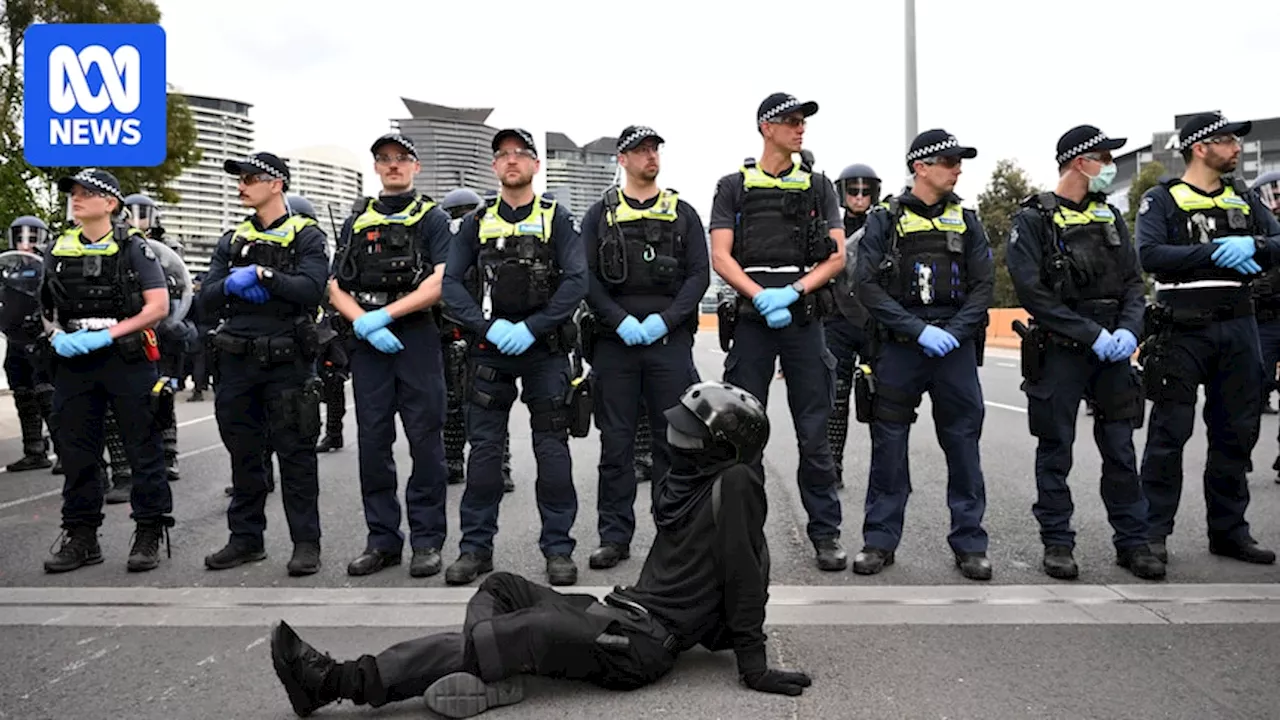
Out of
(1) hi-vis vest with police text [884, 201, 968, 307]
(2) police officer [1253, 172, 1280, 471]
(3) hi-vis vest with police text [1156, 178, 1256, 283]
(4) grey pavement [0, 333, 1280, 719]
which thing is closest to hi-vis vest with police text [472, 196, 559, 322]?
(4) grey pavement [0, 333, 1280, 719]

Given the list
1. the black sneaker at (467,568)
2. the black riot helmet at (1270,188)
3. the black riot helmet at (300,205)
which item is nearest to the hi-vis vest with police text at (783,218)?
the black sneaker at (467,568)

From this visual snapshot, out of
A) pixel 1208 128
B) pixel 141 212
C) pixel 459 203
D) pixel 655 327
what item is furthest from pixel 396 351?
pixel 141 212

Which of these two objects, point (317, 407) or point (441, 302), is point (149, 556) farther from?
point (441, 302)

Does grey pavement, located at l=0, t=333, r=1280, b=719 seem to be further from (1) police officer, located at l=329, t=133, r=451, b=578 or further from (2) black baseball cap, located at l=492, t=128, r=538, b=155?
(2) black baseball cap, located at l=492, t=128, r=538, b=155

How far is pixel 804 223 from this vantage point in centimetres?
548

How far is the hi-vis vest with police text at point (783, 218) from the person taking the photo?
5.45 meters

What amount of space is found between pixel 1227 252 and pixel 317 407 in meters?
4.88

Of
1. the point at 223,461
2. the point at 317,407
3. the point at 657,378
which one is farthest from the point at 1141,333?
the point at 223,461

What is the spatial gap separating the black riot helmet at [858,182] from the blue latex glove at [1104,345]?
3.25 meters

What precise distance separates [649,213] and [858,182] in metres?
3.14

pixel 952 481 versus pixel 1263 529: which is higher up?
pixel 952 481

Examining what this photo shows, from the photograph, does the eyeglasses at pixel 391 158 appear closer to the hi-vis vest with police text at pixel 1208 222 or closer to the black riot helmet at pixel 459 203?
the black riot helmet at pixel 459 203

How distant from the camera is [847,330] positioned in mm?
7559

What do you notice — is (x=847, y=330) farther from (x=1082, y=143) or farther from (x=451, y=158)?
(x=451, y=158)
